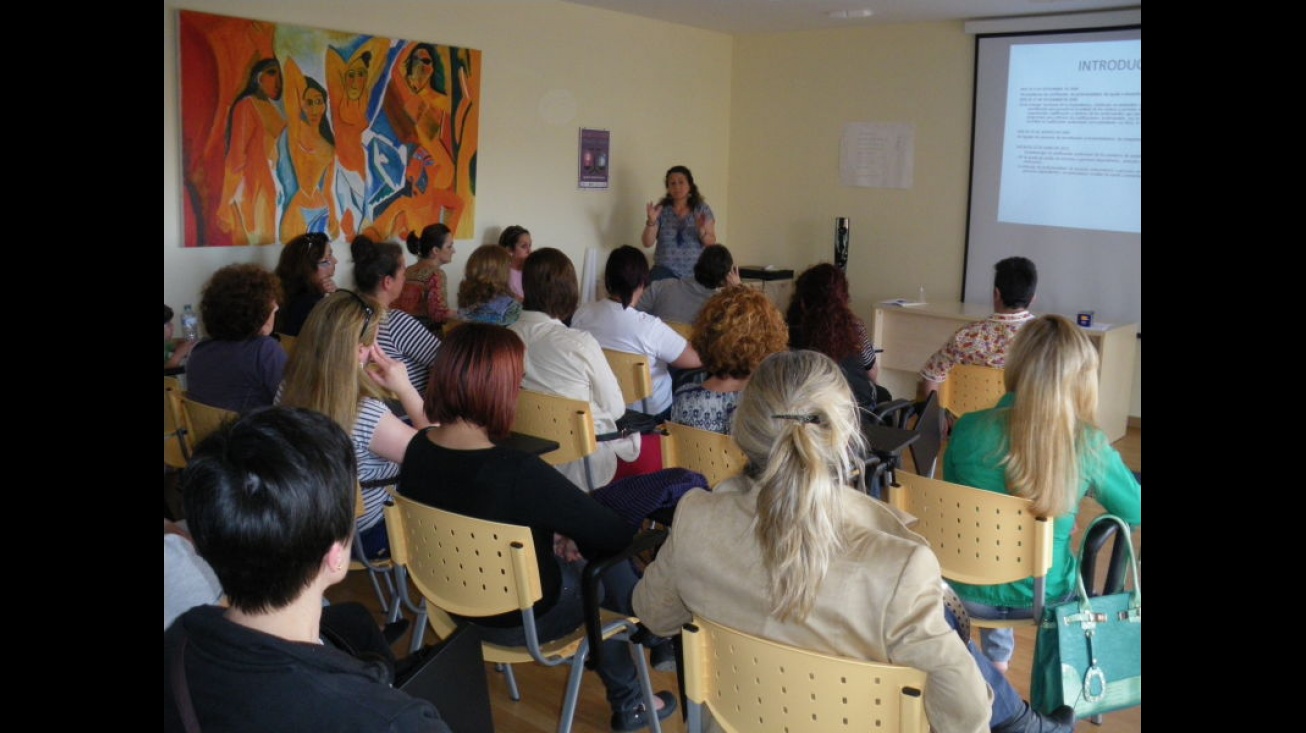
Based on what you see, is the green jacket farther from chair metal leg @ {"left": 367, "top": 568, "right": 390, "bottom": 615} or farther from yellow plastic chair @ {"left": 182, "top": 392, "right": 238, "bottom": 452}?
yellow plastic chair @ {"left": 182, "top": 392, "right": 238, "bottom": 452}

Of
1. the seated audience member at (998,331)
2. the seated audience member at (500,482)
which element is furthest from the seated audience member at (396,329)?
the seated audience member at (998,331)

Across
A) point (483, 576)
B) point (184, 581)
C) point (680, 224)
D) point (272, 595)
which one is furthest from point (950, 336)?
point (272, 595)

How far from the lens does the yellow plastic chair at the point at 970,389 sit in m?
4.55

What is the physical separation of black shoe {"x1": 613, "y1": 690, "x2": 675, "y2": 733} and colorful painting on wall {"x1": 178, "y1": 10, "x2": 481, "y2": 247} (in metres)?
3.94

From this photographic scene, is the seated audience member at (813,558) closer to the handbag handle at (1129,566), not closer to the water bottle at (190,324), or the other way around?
the handbag handle at (1129,566)

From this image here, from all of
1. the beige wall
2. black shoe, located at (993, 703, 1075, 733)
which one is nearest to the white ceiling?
the beige wall

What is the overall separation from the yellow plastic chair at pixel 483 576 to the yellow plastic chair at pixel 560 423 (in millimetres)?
935

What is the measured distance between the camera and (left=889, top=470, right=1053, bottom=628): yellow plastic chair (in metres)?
2.60

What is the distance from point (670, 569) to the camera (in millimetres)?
2023

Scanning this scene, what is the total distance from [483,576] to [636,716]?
84 cm
